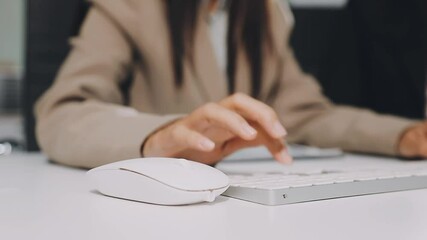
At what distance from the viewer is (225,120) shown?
24.2 inches

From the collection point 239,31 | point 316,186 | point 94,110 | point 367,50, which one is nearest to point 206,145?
point 316,186

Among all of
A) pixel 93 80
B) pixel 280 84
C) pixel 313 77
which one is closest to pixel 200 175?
pixel 93 80

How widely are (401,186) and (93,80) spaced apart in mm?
518

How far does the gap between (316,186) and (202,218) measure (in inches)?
5.4

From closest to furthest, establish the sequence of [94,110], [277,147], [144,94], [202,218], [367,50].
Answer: [202,218]
[277,147]
[94,110]
[144,94]
[367,50]

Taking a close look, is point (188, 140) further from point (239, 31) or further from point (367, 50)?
point (367, 50)

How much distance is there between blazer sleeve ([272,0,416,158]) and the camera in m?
1.06

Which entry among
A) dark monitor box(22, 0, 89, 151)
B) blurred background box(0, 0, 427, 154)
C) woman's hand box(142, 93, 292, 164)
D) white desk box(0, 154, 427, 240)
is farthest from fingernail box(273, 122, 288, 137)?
blurred background box(0, 0, 427, 154)

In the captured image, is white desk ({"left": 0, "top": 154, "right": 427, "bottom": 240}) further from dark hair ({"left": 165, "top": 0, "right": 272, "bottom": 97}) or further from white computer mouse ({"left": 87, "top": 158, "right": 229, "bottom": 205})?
dark hair ({"left": 165, "top": 0, "right": 272, "bottom": 97})

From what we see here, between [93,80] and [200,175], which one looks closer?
[200,175]

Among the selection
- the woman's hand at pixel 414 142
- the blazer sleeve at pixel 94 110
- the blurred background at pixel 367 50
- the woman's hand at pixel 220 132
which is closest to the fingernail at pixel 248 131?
the woman's hand at pixel 220 132

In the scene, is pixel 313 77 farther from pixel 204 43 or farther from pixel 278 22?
pixel 204 43

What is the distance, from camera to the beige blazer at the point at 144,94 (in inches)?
30.7

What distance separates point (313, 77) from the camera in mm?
1400
